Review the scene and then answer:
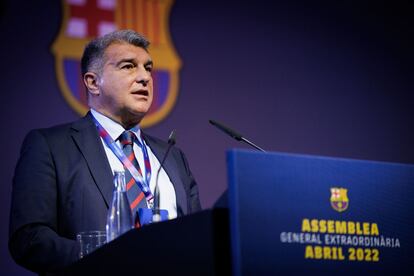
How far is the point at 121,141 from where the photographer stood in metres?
2.87

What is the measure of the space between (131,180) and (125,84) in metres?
0.48

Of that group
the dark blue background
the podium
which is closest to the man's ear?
the dark blue background

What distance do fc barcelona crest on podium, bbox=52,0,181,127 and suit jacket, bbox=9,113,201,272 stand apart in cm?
73

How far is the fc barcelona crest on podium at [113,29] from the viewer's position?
357 cm

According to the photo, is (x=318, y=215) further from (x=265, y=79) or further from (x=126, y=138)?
(x=265, y=79)

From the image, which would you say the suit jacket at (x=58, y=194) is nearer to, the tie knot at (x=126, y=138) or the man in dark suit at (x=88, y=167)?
the man in dark suit at (x=88, y=167)

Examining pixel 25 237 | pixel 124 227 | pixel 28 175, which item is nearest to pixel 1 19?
pixel 28 175

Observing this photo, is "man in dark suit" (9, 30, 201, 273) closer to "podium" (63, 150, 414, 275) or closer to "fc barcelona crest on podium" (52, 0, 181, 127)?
"fc barcelona crest on podium" (52, 0, 181, 127)

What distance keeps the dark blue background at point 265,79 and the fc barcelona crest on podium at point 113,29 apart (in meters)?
0.05

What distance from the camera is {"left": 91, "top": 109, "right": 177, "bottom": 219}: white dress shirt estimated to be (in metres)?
2.75

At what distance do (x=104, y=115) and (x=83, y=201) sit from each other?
1.72ft

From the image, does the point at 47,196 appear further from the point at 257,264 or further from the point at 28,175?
the point at 257,264

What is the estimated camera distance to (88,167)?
2654mm

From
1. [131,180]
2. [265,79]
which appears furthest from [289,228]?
[265,79]
